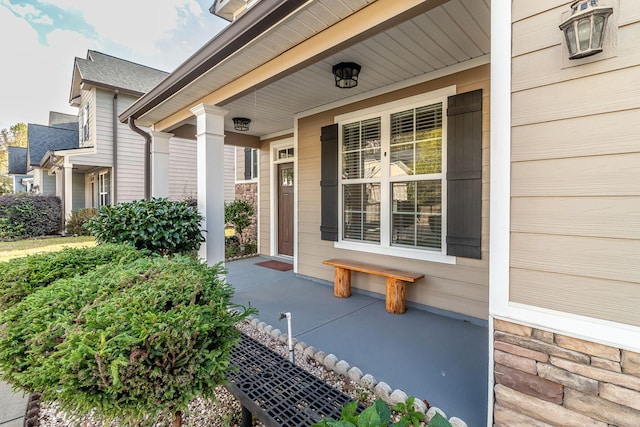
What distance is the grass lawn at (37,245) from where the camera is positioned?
6.72 metres

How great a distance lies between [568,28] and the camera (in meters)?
1.31

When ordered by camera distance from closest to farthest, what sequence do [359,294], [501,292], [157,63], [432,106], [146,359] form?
[146,359]
[501,292]
[432,106]
[359,294]
[157,63]

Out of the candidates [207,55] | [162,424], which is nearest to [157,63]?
[207,55]

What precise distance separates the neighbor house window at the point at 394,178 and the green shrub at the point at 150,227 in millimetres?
2200

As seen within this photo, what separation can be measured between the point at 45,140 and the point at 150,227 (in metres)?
14.0

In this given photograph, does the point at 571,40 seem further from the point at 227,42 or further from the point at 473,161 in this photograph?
the point at 227,42

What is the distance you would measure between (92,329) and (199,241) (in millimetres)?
2549

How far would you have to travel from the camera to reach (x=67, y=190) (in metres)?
9.12

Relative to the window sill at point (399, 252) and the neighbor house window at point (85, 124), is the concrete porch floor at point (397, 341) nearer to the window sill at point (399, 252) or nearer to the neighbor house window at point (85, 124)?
the window sill at point (399, 252)

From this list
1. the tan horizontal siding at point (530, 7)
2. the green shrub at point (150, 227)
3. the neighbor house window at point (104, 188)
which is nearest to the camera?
the tan horizontal siding at point (530, 7)

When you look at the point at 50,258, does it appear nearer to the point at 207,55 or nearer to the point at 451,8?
the point at 207,55

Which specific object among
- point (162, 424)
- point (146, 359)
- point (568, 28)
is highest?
point (568, 28)

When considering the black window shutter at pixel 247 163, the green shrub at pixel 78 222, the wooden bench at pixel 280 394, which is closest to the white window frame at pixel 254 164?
the black window shutter at pixel 247 163

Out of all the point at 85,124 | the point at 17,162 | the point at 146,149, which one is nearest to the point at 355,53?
the point at 146,149
